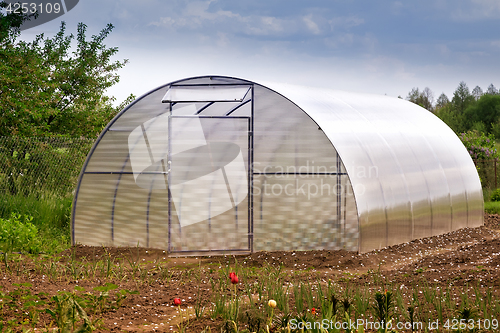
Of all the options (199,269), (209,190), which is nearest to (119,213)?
(209,190)

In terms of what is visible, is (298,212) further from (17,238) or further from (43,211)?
(43,211)

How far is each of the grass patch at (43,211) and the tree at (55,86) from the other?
2427 millimetres

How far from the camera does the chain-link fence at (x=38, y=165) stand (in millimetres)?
12102

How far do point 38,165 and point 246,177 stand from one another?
6083mm

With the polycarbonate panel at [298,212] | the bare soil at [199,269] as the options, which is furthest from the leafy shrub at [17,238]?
the polycarbonate panel at [298,212]

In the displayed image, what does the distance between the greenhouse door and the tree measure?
5602 millimetres

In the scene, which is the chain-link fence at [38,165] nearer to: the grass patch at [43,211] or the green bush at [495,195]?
the grass patch at [43,211]

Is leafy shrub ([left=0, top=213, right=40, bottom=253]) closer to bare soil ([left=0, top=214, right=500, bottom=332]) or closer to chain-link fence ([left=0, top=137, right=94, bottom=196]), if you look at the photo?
bare soil ([left=0, top=214, right=500, bottom=332])

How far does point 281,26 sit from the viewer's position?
14.7 m

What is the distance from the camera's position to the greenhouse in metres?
8.62

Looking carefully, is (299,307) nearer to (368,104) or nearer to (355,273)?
(355,273)

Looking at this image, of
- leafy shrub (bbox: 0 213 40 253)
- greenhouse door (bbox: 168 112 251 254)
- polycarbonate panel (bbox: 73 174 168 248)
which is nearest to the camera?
leafy shrub (bbox: 0 213 40 253)

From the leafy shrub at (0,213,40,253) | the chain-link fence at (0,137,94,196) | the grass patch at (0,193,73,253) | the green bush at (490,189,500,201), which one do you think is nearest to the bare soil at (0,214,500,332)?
the leafy shrub at (0,213,40,253)

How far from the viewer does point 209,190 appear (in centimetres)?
900
